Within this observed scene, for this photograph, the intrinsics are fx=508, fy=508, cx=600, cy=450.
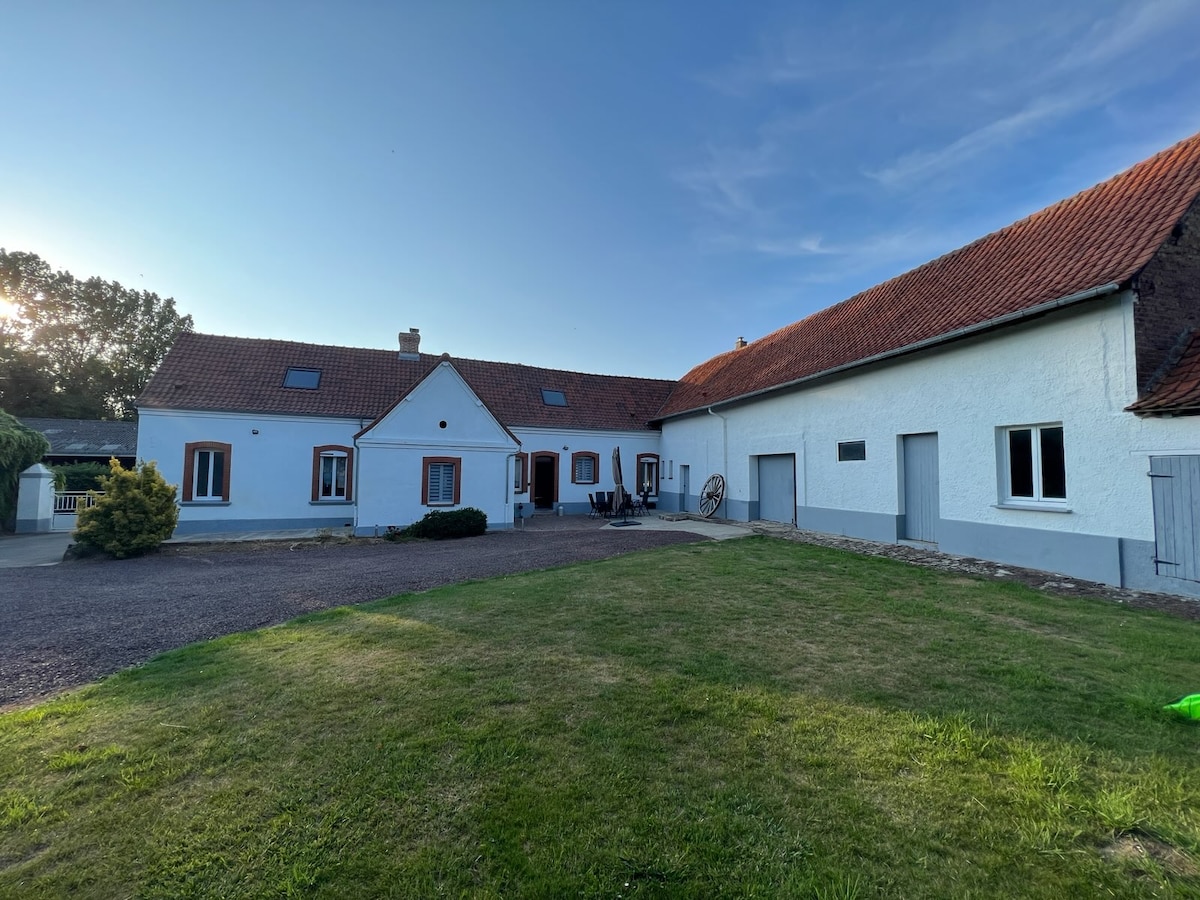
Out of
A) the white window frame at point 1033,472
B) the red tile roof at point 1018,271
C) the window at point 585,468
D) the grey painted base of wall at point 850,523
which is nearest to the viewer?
the red tile roof at point 1018,271

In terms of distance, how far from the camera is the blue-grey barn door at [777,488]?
15023 millimetres

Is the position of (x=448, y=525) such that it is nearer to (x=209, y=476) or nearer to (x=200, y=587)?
(x=200, y=587)

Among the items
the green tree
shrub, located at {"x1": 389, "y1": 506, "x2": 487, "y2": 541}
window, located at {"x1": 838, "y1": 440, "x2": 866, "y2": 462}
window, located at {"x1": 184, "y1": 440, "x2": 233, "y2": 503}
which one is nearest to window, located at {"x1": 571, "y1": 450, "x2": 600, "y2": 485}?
shrub, located at {"x1": 389, "y1": 506, "x2": 487, "y2": 541}

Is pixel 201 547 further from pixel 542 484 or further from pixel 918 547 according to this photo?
pixel 918 547

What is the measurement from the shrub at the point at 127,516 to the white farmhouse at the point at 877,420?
3490 millimetres

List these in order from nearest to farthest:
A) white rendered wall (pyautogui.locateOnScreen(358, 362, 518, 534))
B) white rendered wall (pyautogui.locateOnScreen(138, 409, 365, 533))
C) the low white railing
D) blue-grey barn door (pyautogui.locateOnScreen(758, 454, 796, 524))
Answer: white rendered wall (pyautogui.locateOnScreen(358, 362, 518, 534)) → blue-grey barn door (pyautogui.locateOnScreen(758, 454, 796, 524)) → white rendered wall (pyautogui.locateOnScreen(138, 409, 365, 533)) → the low white railing

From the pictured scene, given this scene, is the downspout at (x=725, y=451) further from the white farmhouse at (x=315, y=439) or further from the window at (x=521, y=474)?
the window at (x=521, y=474)

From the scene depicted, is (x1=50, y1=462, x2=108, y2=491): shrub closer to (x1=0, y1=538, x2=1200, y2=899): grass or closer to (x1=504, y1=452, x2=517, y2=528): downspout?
(x1=504, y1=452, x2=517, y2=528): downspout

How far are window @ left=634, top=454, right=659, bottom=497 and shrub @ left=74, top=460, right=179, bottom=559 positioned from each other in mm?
16127

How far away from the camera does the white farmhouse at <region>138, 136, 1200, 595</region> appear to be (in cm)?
728

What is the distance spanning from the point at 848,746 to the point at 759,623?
2562 millimetres

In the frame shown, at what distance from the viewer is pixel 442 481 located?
1577cm

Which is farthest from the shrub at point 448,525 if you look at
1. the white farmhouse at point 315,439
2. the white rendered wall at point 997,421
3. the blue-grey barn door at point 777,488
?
the white rendered wall at point 997,421

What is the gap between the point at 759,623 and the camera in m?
5.54
